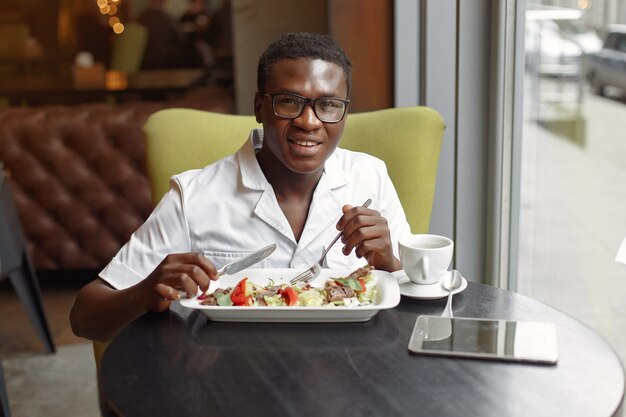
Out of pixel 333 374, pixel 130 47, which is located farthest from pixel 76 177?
pixel 130 47

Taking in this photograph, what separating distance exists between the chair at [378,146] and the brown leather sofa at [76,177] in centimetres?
152

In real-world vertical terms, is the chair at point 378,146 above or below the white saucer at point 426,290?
above

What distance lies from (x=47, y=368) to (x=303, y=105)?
185cm

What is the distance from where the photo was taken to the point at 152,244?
1.50 metres

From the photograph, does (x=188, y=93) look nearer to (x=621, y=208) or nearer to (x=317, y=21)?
(x=317, y=21)

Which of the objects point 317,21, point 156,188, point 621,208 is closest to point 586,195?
point 621,208

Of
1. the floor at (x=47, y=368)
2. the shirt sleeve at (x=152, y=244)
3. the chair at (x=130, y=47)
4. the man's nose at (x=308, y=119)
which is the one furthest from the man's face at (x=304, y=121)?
the chair at (x=130, y=47)

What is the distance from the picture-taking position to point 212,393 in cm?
100

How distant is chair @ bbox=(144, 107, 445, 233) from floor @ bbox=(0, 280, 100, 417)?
1002 mm

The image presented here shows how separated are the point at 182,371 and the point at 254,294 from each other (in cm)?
23

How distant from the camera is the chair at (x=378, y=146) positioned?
194 cm

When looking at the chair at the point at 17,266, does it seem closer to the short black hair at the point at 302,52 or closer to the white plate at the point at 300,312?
the short black hair at the point at 302,52

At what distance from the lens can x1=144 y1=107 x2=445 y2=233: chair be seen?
6.36 feet

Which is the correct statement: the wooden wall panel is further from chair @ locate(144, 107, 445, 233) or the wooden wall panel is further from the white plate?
the white plate
